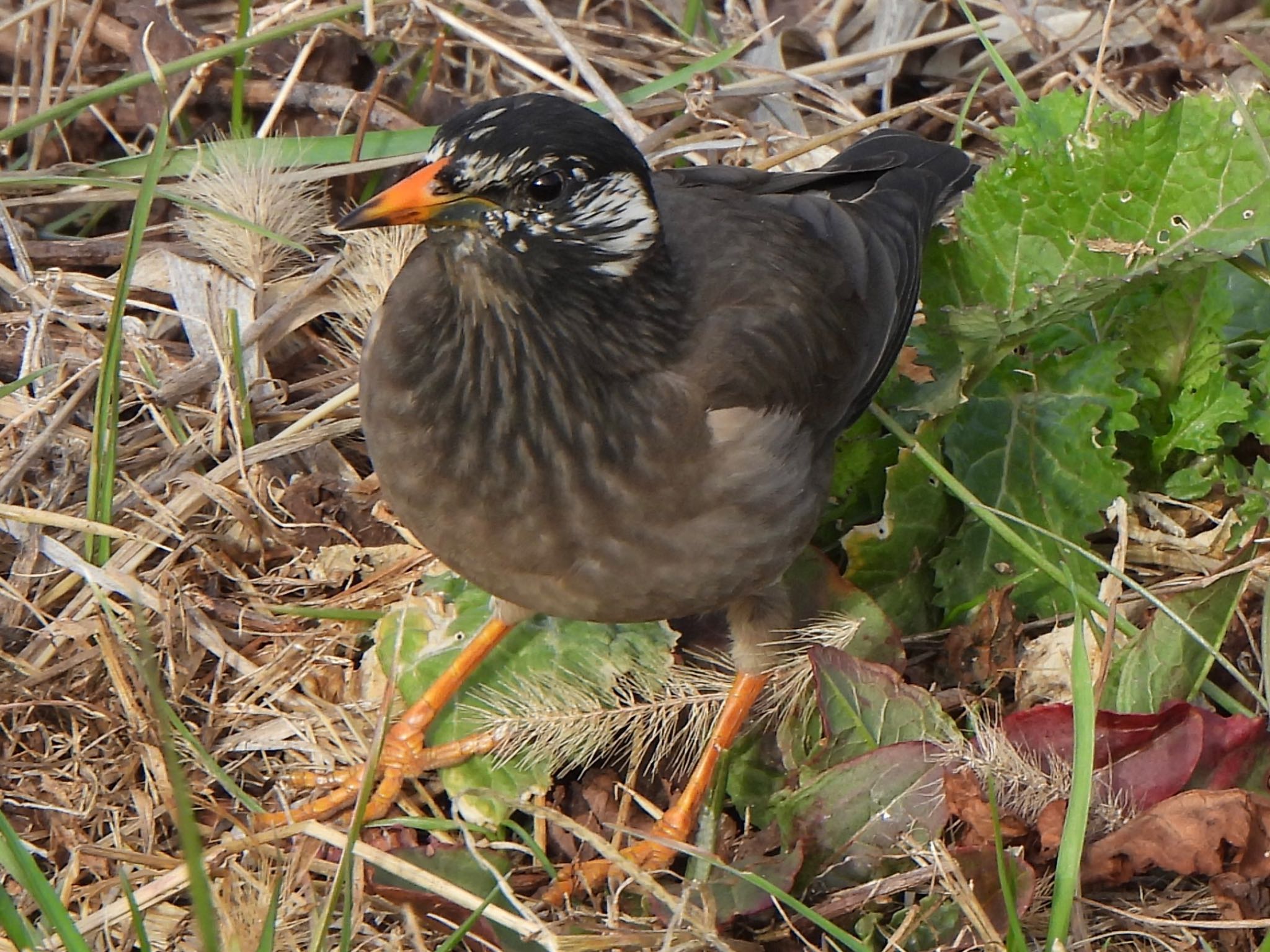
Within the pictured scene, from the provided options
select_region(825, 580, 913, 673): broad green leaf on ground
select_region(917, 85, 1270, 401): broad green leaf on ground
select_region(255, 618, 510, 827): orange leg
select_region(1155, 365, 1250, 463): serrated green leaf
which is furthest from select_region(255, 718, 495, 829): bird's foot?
select_region(1155, 365, 1250, 463): serrated green leaf

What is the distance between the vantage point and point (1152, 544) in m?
3.61

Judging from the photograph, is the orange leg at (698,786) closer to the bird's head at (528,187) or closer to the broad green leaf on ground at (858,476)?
the broad green leaf on ground at (858,476)

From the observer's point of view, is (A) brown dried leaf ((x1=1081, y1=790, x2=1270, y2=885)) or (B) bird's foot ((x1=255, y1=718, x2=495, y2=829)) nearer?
(A) brown dried leaf ((x1=1081, y1=790, x2=1270, y2=885))

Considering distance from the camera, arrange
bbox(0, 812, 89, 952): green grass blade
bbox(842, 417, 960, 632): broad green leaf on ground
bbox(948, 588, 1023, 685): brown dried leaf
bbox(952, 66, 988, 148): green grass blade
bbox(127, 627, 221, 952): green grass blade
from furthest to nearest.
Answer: bbox(952, 66, 988, 148): green grass blade
bbox(842, 417, 960, 632): broad green leaf on ground
bbox(948, 588, 1023, 685): brown dried leaf
bbox(0, 812, 89, 952): green grass blade
bbox(127, 627, 221, 952): green grass blade

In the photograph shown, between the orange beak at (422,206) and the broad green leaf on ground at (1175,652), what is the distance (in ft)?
5.74

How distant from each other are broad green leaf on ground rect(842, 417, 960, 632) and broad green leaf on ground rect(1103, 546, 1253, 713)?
21.8 inches

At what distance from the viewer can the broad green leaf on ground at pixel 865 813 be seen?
2863 millimetres

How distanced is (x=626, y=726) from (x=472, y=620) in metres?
0.53

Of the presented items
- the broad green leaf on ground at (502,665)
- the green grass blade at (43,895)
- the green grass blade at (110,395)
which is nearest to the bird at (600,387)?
the broad green leaf on ground at (502,665)

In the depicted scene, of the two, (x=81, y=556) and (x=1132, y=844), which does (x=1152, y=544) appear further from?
(x=81, y=556)

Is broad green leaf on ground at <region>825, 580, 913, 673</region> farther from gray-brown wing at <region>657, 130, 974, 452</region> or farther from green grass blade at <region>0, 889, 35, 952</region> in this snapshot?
green grass blade at <region>0, 889, 35, 952</region>

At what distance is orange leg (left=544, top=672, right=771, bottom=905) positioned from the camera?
3176 millimetres

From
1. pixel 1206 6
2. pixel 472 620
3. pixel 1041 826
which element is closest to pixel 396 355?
pixel 472 620

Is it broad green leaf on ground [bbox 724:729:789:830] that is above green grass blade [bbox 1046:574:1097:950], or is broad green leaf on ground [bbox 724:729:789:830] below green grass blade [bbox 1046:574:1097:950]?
below
